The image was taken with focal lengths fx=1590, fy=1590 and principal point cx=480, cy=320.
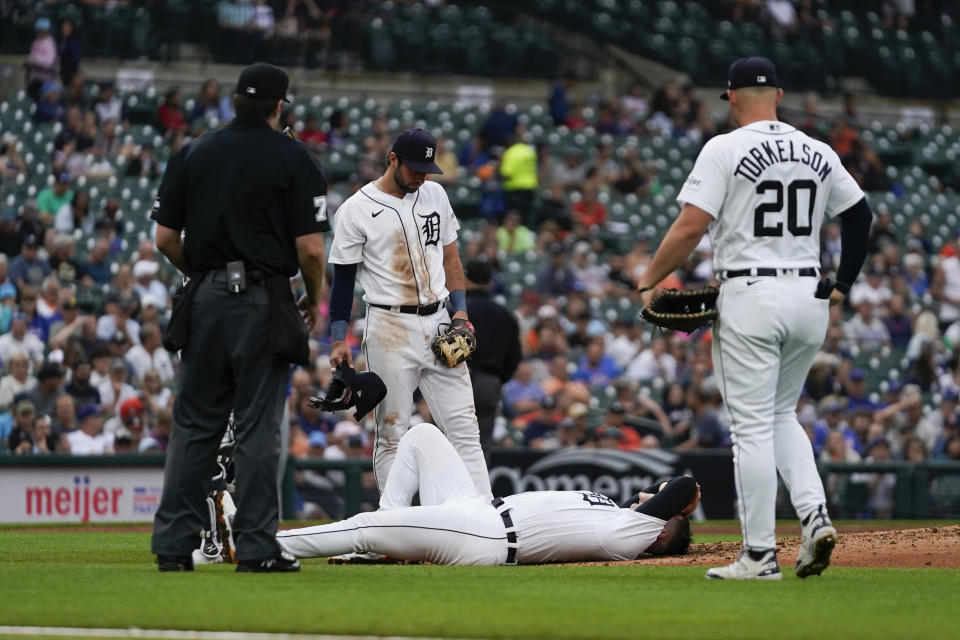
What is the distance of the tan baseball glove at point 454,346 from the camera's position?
8.34 m

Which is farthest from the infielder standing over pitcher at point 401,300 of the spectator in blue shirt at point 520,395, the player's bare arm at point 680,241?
the spectator in blue shirt at point 520,395

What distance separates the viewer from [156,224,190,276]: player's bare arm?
6.74 meters

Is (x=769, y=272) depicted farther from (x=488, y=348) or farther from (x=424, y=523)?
(x=488, y=348)

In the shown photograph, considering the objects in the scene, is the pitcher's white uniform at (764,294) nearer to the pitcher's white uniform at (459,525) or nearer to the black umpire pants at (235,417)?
the pitcher's white uniform at (459,525)

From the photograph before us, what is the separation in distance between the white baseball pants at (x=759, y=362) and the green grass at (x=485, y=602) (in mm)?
344

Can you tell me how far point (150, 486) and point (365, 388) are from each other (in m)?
6.19

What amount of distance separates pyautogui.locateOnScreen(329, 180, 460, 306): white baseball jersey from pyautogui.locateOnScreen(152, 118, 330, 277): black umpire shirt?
1.74 meters

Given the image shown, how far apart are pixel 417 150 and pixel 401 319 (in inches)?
35.5

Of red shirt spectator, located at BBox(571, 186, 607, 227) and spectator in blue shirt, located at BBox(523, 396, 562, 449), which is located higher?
red shirt spectator, located at BBox(571, 186, 607, 227)

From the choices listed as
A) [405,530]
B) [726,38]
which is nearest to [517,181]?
[726,38]

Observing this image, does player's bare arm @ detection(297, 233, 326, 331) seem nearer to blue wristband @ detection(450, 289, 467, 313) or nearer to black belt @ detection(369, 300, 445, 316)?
black belt @ detection(369, 300, 445, 316)

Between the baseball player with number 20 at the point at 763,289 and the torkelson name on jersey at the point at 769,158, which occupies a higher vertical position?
the torkelson name on jersey at the point at 769,158

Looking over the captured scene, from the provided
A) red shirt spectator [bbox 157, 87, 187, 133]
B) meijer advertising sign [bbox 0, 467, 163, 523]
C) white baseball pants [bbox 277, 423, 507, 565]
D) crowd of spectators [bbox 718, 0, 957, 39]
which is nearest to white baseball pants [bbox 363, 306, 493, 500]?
white baseball pants [bbox 277, 423, 507, 565]

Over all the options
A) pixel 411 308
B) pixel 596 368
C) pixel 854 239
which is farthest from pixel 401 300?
pixel 596 368
